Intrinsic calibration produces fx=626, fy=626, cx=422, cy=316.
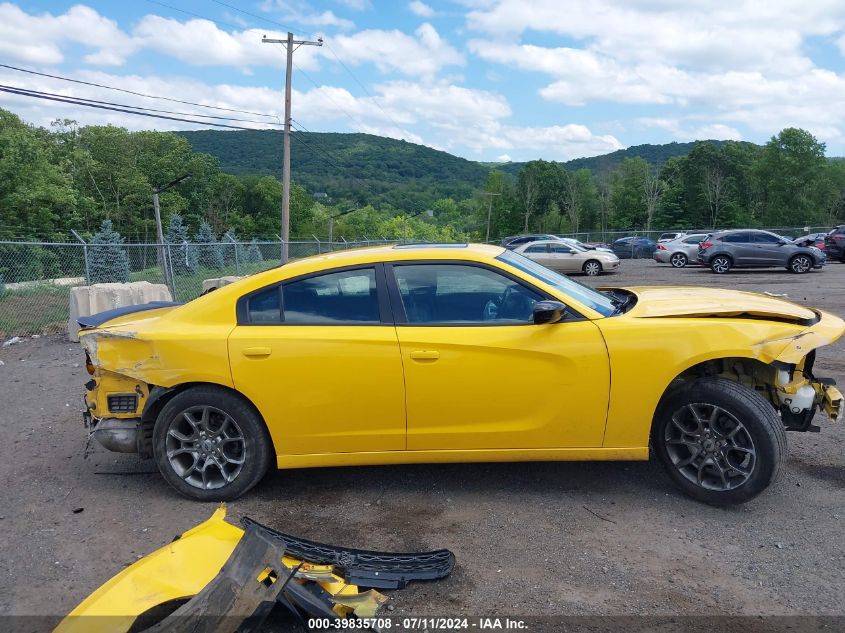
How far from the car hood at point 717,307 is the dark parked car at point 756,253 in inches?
819

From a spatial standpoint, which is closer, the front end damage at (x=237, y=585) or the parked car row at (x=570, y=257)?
the front end damage at (x=237, y=585)

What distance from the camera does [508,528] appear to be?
3625 mm

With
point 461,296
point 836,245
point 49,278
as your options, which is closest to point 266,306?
point 461,296

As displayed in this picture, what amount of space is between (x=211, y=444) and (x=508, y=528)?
1944mm

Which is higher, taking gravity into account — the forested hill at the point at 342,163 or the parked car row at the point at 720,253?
the forested hill at the point at 342,163

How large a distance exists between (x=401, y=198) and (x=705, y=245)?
6292 cm

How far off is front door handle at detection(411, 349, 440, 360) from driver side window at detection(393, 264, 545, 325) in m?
0.22

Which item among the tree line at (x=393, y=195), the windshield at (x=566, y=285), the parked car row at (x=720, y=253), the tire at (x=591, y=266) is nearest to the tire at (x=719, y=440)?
the windshield at (x=566, y=285)

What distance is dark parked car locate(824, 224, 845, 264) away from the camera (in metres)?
27.9

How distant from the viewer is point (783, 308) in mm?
3979

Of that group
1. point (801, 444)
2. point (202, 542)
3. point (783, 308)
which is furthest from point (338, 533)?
point (801, 444)

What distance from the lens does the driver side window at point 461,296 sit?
3910 mm

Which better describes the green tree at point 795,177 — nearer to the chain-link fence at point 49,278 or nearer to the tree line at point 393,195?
the tree line at point 393,195

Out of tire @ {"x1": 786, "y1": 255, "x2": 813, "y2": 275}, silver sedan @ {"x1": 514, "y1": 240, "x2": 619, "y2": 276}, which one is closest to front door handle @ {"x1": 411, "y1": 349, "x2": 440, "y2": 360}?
silver sedan @ {"x1": 514, "y1": 240, "x2": 619, "y2": 276}
